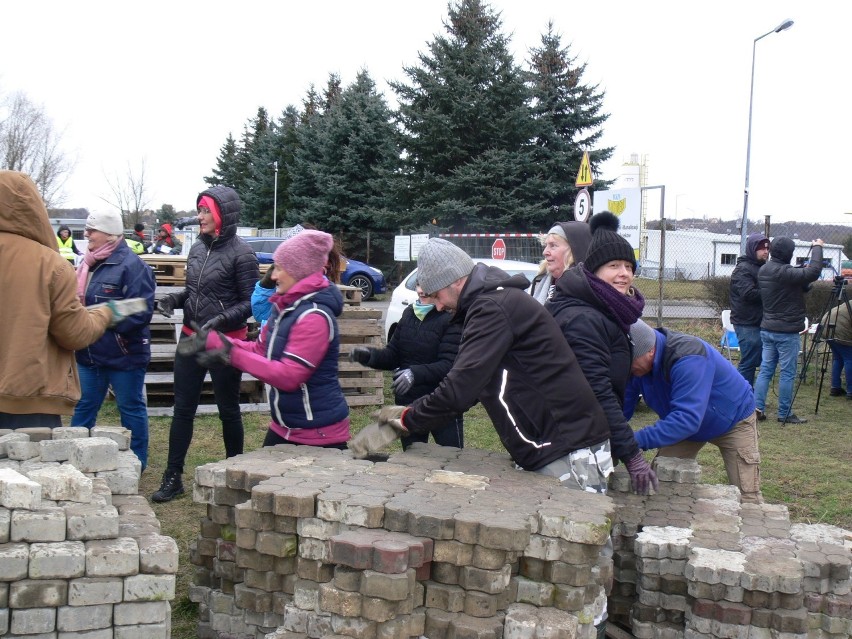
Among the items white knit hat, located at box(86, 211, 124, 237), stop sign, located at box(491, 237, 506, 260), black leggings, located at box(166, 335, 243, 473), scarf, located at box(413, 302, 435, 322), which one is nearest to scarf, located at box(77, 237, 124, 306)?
white knit hat, located at box(86, 211, 124, 237)

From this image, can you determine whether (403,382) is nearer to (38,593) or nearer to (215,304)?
(215,304)

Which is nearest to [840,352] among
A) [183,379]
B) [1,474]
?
[183,379]

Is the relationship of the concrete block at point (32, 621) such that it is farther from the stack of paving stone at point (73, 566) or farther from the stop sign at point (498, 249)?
the stop sign at point (498, 249)

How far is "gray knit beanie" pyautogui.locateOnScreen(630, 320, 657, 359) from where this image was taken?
14.8ft

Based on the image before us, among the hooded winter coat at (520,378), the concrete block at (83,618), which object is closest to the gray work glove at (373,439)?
the hooded winter coat at (520,378)

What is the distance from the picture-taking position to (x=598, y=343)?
398 cm

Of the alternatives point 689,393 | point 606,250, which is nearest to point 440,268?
point 606,250

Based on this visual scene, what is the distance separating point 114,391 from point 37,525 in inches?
114

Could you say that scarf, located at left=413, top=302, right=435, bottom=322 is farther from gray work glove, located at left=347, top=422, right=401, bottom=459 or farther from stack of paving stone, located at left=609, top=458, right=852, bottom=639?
stack of paving stone, located at left=609, top=458, right=852, bottom=639

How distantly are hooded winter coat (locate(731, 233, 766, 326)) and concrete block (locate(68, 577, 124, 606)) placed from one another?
27.6 ft

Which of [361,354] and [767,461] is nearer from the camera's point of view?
[361,354]

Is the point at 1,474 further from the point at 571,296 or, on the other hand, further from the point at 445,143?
the point at 445,143

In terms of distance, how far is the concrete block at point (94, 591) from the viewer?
3.24 meters

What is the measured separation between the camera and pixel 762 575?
3.58m
